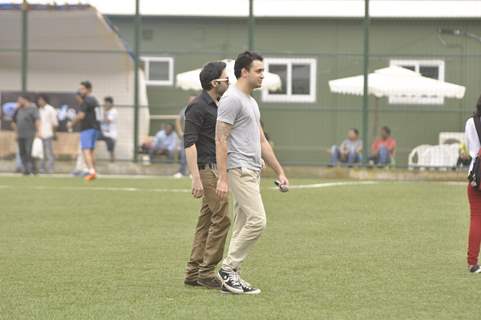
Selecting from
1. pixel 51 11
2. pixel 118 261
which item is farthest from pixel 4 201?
pixel 51 11

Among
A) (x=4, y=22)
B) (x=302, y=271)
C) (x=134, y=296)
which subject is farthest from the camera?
(x=4, y=22)

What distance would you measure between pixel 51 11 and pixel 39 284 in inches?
730

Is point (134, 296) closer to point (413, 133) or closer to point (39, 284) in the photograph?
point (39, 284)

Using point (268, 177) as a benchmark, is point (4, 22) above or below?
above

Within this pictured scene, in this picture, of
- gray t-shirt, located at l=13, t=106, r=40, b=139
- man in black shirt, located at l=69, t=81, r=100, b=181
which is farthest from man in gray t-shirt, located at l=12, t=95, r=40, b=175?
man in black shirt, located at l=69, t=81, r=100, b=181

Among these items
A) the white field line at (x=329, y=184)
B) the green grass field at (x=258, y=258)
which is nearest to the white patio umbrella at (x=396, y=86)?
the white field line at (x=329, y=184)

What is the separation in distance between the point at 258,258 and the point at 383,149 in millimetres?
14773

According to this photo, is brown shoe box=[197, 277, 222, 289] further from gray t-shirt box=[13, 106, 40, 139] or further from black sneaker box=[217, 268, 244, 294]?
gray t-shirt box=[13, 106, 40, 139]

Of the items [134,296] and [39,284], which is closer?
[134,296]

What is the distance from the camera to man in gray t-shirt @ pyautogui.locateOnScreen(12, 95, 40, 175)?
2552 cm

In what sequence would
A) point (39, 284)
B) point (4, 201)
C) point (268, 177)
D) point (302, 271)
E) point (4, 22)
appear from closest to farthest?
point (39, 284)
point (302, 271)
point (4, 201)
point (268, 177)
point (4, 22)

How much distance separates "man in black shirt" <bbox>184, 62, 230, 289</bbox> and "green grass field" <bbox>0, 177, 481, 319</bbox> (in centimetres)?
21

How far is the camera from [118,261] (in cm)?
1108

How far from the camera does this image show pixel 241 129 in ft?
29.6
